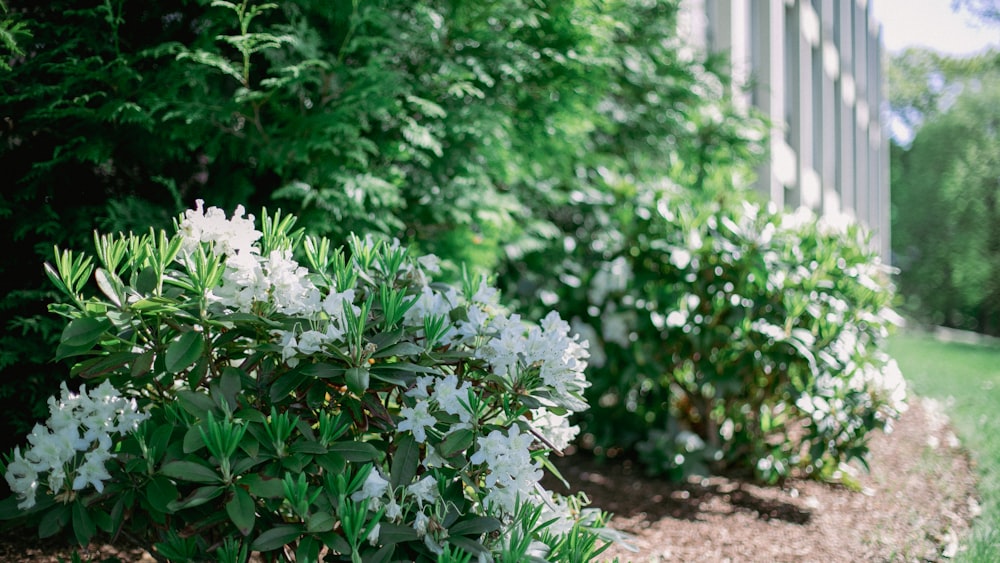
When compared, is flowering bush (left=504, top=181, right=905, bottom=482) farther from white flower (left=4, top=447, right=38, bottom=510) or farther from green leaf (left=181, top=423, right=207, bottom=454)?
white flower (left=4, top=447, right=38, bottom=510)

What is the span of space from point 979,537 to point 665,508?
1204 mm

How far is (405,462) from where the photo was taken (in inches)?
69.7

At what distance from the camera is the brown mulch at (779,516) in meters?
2.77

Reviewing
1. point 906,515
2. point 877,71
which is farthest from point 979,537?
point 877,71

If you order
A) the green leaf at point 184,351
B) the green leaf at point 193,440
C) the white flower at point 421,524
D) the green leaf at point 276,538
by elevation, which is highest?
the green leaf at point 184,351

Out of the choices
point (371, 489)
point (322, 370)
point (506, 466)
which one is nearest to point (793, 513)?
point (506, 466)

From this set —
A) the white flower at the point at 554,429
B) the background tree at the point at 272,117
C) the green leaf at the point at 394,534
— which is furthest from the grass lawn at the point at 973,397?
the background tree at the point at 272,117

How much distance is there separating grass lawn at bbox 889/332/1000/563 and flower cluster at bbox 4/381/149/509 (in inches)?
105

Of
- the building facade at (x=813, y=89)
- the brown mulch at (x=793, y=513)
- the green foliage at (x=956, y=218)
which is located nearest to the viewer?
the brown mulch at (x=793, y=513)

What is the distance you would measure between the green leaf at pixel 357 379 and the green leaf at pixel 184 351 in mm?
358

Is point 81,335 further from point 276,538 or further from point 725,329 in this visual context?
point 725,329

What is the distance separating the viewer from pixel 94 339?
1.69 m

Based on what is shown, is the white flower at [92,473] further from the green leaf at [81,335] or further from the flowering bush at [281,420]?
the green leaf at [81,335]

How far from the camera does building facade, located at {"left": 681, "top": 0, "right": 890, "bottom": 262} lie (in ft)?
25.4
